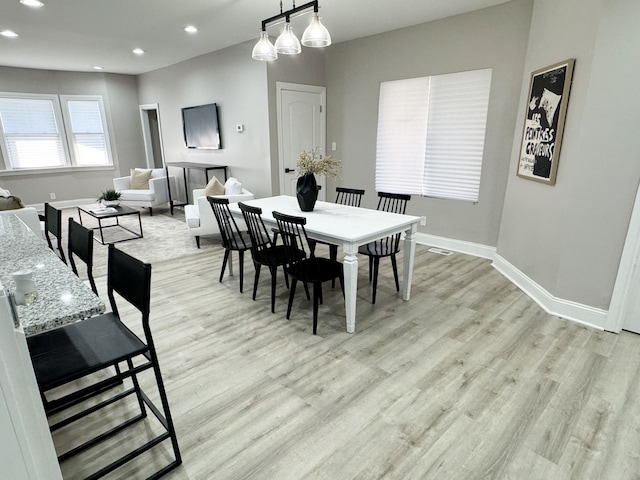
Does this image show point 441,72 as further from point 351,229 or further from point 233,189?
point 233,189

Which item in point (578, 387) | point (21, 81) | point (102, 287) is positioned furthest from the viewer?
point (21, 81)

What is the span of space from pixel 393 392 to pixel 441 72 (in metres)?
3.75

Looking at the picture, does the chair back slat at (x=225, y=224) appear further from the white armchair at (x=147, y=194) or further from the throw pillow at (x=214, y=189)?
the white armchair at (x=147, y=194)

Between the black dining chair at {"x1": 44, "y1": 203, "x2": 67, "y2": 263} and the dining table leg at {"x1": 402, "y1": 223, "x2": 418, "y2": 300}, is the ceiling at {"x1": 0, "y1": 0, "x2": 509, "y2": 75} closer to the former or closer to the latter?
the black dining chair at {"x1": 44, "y1": 203, "x2": 67, "y2": 263}

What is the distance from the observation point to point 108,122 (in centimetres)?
776

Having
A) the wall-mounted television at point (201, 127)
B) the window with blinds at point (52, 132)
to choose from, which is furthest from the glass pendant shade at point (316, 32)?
the window with blinds at point (52, 132)

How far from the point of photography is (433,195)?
4664 millimetres

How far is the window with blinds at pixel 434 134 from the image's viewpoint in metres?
4.15

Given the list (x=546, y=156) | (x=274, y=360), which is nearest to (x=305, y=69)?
(x=546, y=156)

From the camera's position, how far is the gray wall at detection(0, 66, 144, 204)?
6875 mm

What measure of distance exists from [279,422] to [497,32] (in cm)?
423

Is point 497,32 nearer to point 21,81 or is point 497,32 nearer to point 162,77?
point 162,77

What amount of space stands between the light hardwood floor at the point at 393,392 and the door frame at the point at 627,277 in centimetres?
13

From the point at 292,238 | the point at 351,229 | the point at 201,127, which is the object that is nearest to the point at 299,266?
the point at 292,238
